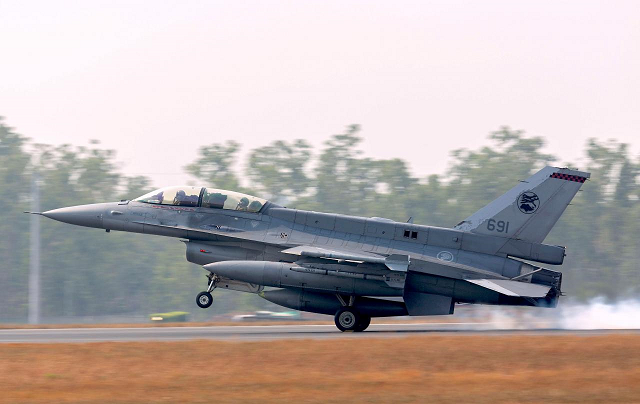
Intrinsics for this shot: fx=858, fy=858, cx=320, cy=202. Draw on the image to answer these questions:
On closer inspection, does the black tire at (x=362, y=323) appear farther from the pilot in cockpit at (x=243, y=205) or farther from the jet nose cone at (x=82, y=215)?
the jet nose cone at (x=82, y=215)

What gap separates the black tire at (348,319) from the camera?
25.5 metres

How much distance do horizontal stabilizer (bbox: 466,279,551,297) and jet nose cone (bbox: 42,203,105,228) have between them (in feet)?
38.9

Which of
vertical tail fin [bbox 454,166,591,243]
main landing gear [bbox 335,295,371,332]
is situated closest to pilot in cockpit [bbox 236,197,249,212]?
main landing gear [bbox 335,295,371,332]

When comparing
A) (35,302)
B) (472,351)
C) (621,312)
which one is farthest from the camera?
(35,302)

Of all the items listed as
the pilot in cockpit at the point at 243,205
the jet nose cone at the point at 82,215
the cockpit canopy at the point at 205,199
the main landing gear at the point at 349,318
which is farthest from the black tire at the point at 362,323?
the jet nose cone at the point at 82,215

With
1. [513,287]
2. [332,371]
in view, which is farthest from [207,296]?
[332,371]

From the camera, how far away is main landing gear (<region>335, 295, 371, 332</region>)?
25469mm

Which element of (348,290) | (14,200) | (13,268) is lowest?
(13,268)

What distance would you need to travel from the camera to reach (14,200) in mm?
88188

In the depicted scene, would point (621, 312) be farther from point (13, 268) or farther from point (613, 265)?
point (13, 268)

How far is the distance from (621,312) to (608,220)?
53.6 m

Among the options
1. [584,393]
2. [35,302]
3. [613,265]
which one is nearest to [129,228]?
[584,393]

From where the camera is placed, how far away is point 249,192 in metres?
85.0

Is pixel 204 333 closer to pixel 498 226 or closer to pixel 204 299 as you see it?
pixel 204 299
